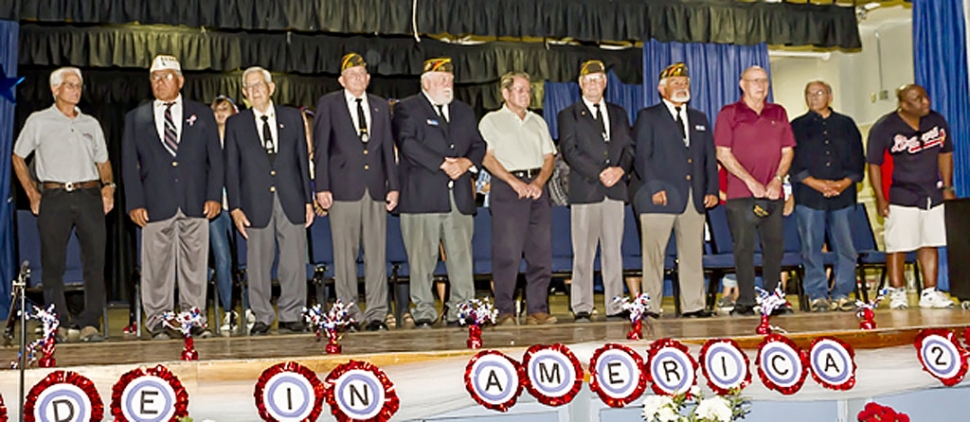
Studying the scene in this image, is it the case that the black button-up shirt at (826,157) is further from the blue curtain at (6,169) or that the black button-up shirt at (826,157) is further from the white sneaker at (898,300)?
the blue curtain at (6,169)

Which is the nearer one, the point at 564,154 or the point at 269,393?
the point at 269,393

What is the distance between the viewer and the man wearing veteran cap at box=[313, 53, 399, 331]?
17.7 ft

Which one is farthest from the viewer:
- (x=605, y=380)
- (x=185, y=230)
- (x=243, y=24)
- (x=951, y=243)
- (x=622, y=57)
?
(x=622, y=57)

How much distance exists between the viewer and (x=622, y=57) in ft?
36.5

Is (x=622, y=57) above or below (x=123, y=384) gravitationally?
above

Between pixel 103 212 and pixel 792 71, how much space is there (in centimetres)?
888

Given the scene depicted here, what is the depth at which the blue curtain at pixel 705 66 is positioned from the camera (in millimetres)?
9656

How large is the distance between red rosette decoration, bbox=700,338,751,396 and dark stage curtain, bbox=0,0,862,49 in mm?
4399

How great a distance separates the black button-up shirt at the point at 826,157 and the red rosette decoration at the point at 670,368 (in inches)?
101

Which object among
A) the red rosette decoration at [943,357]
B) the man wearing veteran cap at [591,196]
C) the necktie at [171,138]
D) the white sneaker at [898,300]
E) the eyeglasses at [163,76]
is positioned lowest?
the red rosette decoration at [943,357]

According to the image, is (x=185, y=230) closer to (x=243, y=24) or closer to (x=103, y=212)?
(x=103, y=212)

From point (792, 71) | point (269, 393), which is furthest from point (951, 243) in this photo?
point (792, 71)

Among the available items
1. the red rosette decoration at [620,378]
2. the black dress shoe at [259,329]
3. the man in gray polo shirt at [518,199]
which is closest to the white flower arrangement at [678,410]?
the red rosette decoration at [620,378]

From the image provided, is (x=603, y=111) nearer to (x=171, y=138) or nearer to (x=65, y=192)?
(x=171, y=138)
